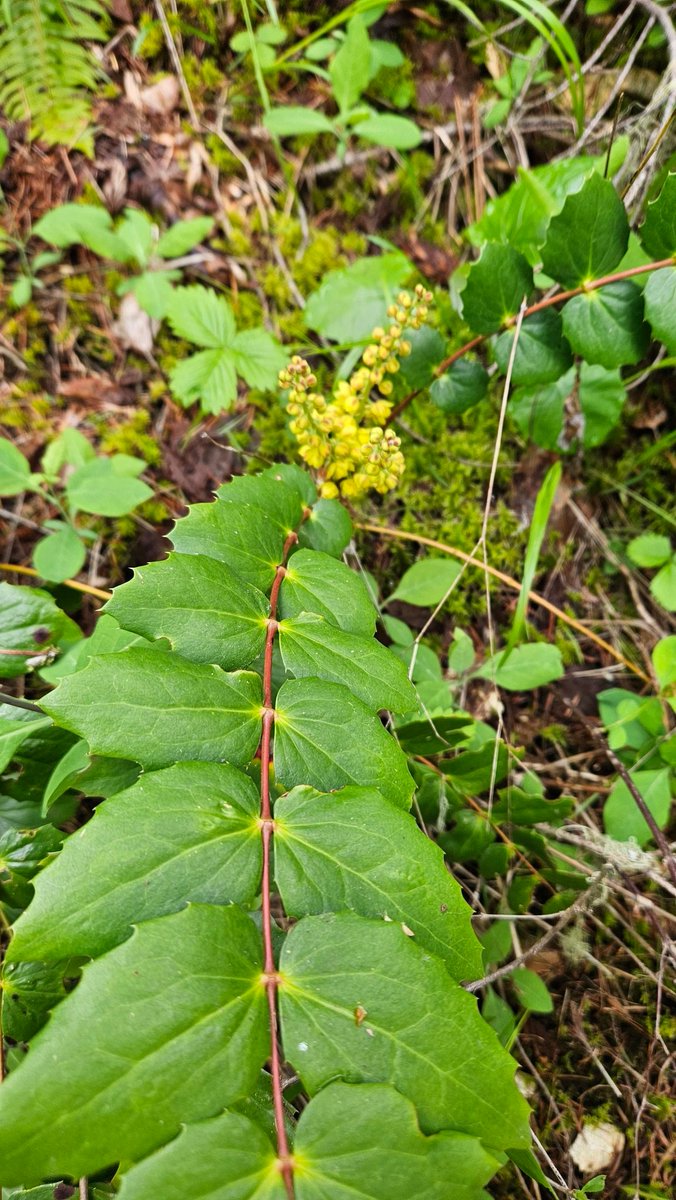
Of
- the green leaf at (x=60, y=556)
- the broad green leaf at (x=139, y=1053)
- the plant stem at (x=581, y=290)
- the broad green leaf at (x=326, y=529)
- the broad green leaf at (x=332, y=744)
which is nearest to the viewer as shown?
the broad green leaf at (x=139, y=1053)

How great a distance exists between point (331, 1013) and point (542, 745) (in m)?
1.42

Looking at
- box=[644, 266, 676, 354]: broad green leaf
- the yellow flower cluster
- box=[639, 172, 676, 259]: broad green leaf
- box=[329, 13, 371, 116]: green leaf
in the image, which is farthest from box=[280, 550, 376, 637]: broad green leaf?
box=[329, 13, 371, 116]: green leaf

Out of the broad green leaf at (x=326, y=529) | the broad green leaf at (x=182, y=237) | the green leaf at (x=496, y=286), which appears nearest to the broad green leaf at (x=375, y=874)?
the broad green leaf at (x=326, y=529)

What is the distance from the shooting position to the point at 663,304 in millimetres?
1528

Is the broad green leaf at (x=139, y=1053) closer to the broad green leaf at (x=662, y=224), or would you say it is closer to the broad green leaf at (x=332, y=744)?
the broad green leaf at (x=332, y=744)

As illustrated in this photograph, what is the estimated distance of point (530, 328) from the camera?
70.4 inches

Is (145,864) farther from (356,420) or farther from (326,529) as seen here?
(356,420)

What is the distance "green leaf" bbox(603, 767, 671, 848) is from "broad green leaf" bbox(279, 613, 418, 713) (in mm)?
978

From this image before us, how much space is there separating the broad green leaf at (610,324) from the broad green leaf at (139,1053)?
1.49m

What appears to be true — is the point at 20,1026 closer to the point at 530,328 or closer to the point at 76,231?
the point at 530,328

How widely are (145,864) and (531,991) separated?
4.05 ft

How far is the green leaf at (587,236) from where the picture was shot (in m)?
1.49

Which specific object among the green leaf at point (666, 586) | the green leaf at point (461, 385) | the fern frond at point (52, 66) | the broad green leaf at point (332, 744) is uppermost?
the fern frond at point (52, 66)

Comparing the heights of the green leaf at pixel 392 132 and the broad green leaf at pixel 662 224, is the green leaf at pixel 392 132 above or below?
above
